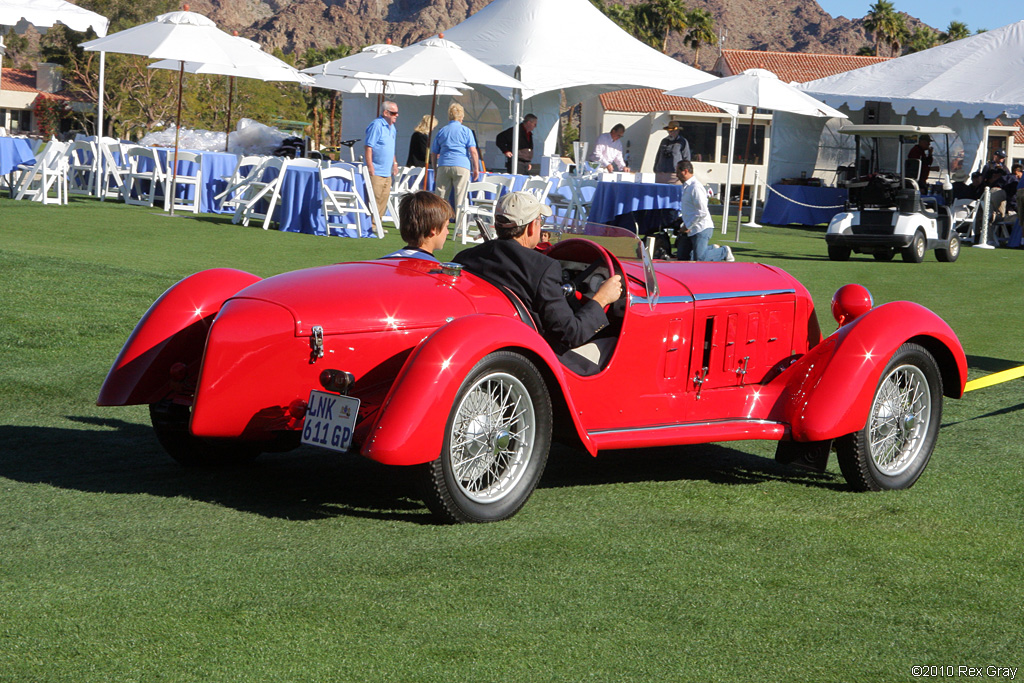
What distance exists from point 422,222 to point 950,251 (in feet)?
49.5

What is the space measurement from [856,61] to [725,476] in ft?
183

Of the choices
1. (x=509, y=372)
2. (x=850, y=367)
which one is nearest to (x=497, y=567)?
(x=509, y=372)

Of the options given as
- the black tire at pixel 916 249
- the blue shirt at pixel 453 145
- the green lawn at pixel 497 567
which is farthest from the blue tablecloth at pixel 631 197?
the green lawn at pixel 497 567

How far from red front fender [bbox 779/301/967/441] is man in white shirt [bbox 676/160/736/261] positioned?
7.35 meters

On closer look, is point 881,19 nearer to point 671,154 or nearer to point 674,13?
point 674,13

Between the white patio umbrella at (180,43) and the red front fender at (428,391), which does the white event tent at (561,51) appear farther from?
the red front fender at (428,391)

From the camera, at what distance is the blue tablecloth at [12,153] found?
19359 millimetres

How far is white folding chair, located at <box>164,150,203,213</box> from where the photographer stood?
58.0ft

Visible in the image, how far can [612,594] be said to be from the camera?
349cm

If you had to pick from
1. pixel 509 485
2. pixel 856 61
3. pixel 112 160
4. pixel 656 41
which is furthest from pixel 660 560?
pixel 656 41

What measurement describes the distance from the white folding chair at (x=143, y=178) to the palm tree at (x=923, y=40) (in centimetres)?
6159

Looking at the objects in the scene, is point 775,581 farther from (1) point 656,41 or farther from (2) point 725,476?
(1) point 656,41

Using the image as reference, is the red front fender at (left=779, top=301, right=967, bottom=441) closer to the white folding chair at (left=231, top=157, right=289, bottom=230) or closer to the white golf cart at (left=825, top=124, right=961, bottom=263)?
the white folding chair at (left=231, top=157, right=289, bottom=230)

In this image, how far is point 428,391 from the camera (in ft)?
12.9
